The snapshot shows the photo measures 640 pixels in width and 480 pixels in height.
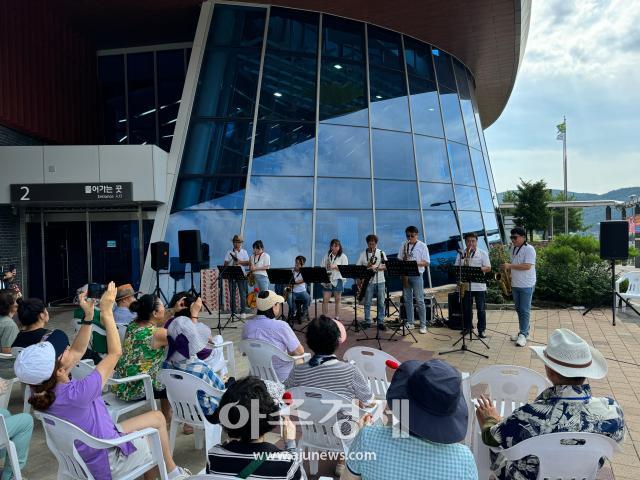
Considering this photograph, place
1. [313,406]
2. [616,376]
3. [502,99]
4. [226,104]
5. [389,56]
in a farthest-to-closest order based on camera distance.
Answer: [502,99] < [389,56] < [226,104] < [616,376] < [313,406]

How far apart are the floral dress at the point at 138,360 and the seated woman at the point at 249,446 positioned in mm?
2026

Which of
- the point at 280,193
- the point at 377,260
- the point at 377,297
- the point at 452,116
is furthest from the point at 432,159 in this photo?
the point at 377,297

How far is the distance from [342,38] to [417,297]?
8884mm

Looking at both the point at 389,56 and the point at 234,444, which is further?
the point at 389,56

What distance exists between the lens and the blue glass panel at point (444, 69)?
15430 mm

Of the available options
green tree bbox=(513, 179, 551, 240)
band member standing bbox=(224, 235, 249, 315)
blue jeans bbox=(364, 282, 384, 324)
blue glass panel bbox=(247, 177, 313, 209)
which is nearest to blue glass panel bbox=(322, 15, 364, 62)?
blue glass panel bbox=(247, 177, 313, 209)

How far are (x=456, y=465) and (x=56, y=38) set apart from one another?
1498cm

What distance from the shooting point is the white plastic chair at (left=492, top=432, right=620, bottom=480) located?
6.70ft

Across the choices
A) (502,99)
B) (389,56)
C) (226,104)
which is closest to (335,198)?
(226,104)

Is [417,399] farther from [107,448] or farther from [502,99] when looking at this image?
[502,99]

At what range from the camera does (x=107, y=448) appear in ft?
8.28

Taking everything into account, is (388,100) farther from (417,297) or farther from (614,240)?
(417,297)

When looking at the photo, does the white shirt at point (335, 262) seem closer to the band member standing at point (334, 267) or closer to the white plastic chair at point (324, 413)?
the band member standing at point (334, 267)

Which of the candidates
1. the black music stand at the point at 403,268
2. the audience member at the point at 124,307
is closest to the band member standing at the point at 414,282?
the black music stand at the point at 403,268
